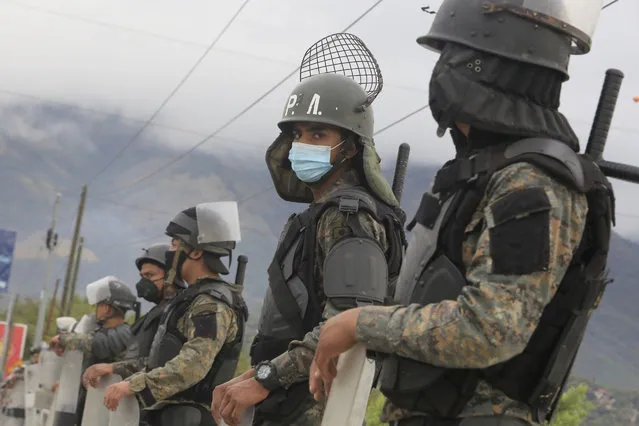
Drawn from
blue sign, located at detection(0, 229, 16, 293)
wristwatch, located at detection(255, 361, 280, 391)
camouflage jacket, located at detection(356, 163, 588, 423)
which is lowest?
blue sign, located at detection(0, 229, 16, 293)

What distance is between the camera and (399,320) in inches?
118

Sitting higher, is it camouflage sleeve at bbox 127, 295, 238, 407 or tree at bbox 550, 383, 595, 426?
camouflage sleeve at bbox 127, 295, 238, 407

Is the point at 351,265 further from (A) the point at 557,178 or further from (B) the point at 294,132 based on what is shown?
(A) the point at 557,178

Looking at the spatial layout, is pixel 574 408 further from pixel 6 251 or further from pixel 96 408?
pixel 6 251

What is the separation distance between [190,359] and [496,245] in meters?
4.20

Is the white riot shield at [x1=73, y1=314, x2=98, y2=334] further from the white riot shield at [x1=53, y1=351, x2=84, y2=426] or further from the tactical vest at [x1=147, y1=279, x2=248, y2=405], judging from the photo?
the tactical vest at [x1=147, y1=279, x2=248, y2=405]

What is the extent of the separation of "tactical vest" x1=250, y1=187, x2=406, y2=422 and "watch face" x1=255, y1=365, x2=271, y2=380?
252 mm

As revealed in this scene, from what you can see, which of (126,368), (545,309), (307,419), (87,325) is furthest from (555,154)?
(87,325)

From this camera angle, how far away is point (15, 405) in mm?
14414

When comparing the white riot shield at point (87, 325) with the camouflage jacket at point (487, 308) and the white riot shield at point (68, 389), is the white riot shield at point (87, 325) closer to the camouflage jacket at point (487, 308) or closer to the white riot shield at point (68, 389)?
the white riot shield at point (68, 389)

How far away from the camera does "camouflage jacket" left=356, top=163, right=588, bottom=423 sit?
113 inches

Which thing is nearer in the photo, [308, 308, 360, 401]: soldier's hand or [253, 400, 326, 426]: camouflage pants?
[308, 308, 360, 401]: soldier's hand

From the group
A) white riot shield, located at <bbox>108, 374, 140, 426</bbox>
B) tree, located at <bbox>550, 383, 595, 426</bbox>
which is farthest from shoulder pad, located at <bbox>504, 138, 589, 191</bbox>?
tree, located at <bbox>550, 383, 595, 426</bbox>

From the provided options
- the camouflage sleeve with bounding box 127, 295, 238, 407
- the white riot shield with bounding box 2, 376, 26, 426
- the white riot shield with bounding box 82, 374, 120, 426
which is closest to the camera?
the camouflage sleeve with bounding box 127, 295, 238, 407
